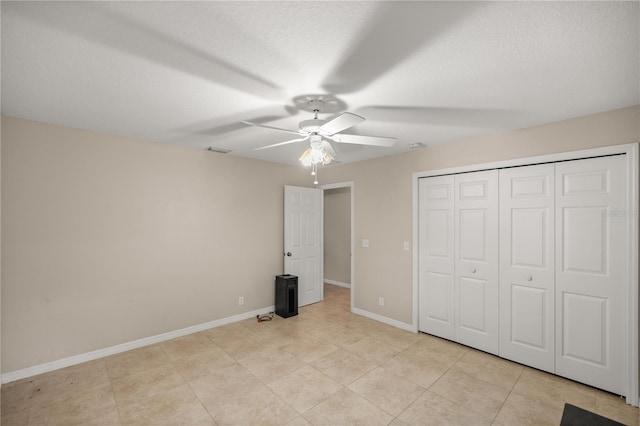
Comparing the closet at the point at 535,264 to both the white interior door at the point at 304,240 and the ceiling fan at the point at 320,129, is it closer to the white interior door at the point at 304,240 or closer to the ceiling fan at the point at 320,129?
the ceiling fan at the point at 320,129

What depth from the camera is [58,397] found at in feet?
7.89

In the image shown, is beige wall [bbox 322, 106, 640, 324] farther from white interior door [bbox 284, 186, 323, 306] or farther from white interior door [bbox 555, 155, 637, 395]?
white interior door [bbox 284, 186, 323, 306]

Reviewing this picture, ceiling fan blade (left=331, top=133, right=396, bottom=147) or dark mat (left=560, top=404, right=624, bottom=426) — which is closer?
dark mat (left=560, top=404, right=624, bottom=426)

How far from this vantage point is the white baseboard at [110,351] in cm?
268

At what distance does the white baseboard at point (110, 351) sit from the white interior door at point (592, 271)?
3933 millimetres

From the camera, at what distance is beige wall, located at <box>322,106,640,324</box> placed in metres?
2.61

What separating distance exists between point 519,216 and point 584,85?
140 centimetres

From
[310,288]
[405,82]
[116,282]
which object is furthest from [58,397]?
[405,82]

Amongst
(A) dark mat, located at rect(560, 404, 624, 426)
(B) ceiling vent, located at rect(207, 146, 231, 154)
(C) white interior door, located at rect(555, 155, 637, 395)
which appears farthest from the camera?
(B) ceiling vent, located at rect(207, 146, 231, 154)

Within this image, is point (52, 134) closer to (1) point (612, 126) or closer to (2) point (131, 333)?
(2) point (131, 333)

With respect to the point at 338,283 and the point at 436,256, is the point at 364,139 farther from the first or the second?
the point at 338,283

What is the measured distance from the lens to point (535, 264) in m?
2.89

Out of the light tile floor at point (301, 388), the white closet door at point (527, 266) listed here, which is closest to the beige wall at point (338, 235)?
the light tile floor at point (301, 388)

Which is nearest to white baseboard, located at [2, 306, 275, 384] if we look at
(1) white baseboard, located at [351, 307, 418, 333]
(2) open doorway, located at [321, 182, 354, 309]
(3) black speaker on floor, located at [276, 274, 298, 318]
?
(3) black speaker on floor, located at [276, 274, 298, 318]
